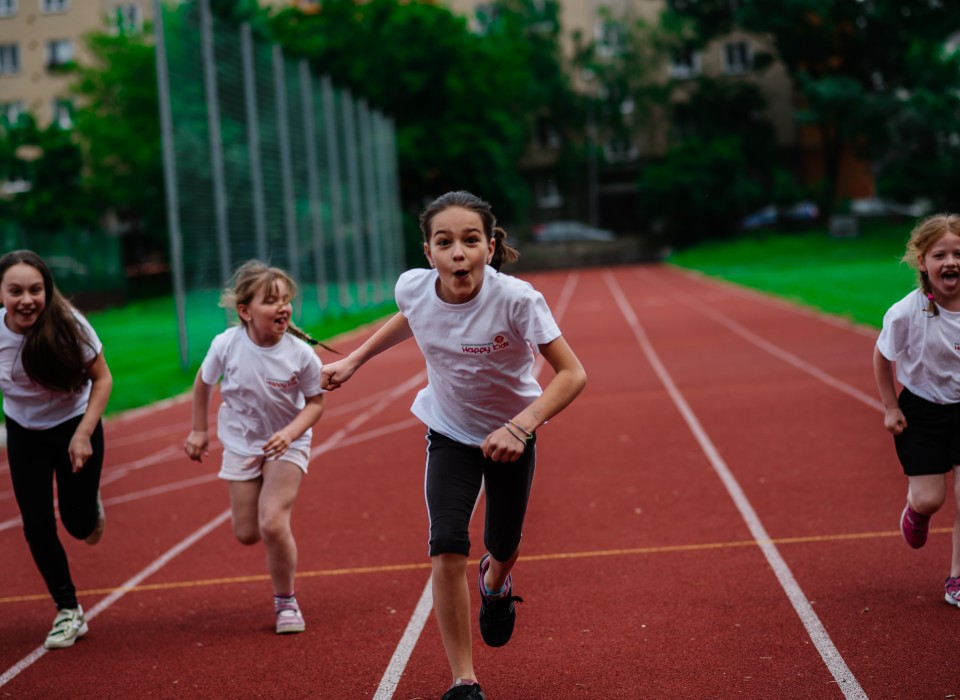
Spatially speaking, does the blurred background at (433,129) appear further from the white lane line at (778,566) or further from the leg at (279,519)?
the leg at (279,519)

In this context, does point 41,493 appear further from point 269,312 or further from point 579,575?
point 579,575

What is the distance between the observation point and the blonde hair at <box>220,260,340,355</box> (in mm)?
5199

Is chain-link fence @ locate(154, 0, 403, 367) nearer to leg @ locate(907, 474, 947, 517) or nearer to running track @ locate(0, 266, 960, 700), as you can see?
running track @ locate(0, 266, 960, 700)

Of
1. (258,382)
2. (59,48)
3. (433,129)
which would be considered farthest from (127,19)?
(258,382)

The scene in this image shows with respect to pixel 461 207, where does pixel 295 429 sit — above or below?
below

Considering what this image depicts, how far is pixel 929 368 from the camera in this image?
4898 millimetres

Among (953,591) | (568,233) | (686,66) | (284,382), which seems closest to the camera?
(953,591)

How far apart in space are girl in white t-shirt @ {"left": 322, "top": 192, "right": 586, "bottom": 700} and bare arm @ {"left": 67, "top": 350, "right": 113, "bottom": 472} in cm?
133

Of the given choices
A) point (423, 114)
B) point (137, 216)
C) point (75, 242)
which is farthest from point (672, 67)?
point (75, 242)

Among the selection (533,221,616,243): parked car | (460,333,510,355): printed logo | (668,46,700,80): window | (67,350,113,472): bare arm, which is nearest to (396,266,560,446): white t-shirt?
(460,333,510,355): printed logo

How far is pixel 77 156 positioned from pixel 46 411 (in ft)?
157

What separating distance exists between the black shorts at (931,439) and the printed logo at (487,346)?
1.93 metres

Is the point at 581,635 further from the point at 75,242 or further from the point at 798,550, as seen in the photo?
the point at 75,242

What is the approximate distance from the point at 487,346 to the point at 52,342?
2.13 meters
